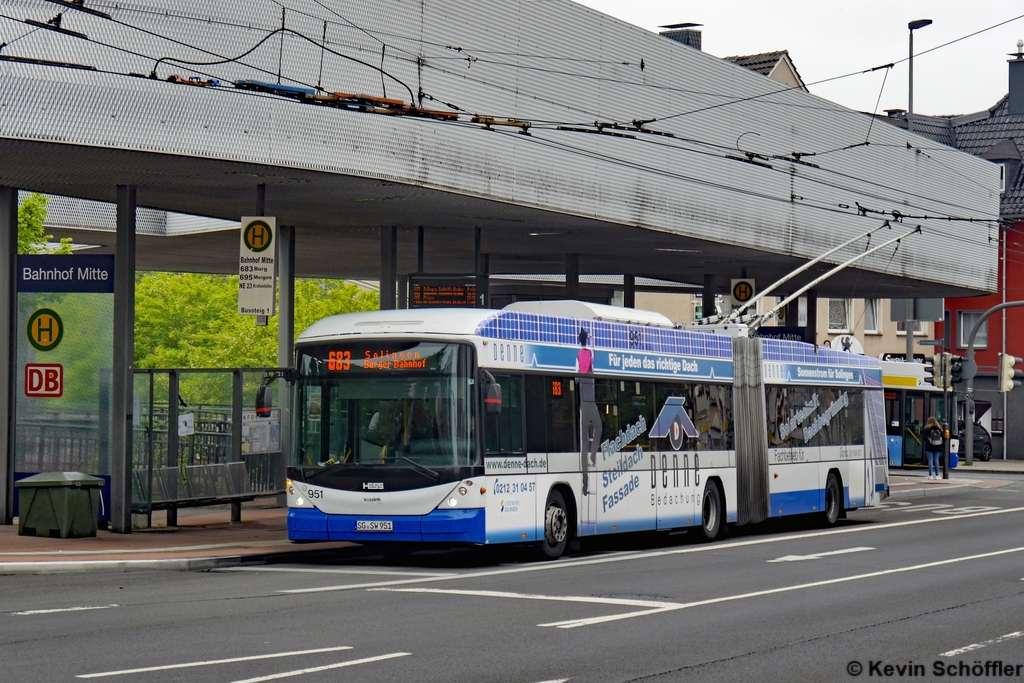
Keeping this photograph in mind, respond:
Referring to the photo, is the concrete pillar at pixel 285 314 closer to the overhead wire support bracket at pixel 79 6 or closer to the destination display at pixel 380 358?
the destination display at pixel 380 358

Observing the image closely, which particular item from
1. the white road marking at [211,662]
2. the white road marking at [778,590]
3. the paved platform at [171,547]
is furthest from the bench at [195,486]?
the white road marking at [211,662]

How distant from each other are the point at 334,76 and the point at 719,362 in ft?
23.0

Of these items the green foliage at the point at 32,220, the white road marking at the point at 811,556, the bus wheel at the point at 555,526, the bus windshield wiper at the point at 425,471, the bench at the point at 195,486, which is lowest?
the white road marking at the point at 811,556

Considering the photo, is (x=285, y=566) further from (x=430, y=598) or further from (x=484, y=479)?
(x=430, y=598)

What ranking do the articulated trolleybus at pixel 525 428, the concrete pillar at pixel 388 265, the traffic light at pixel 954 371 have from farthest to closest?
the traffic light at pixel 954 371
the concrete pillar at pixel 388 265
the articulated trolleybus at pixel 525 428

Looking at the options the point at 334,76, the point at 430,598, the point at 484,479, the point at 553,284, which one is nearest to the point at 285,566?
the point at 484,479

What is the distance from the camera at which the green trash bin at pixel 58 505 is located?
1867 centimetres

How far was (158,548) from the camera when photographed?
17688 mm

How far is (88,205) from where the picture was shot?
98.6 feet

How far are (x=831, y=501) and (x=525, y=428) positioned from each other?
934 centimetres

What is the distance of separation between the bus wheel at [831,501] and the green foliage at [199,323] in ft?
158

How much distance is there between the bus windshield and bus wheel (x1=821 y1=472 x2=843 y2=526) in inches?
404

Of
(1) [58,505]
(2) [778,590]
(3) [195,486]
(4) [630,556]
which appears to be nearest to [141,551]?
(1) [58,505]

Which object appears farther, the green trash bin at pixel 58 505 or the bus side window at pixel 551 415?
the green trash bin at pixel 58 505
